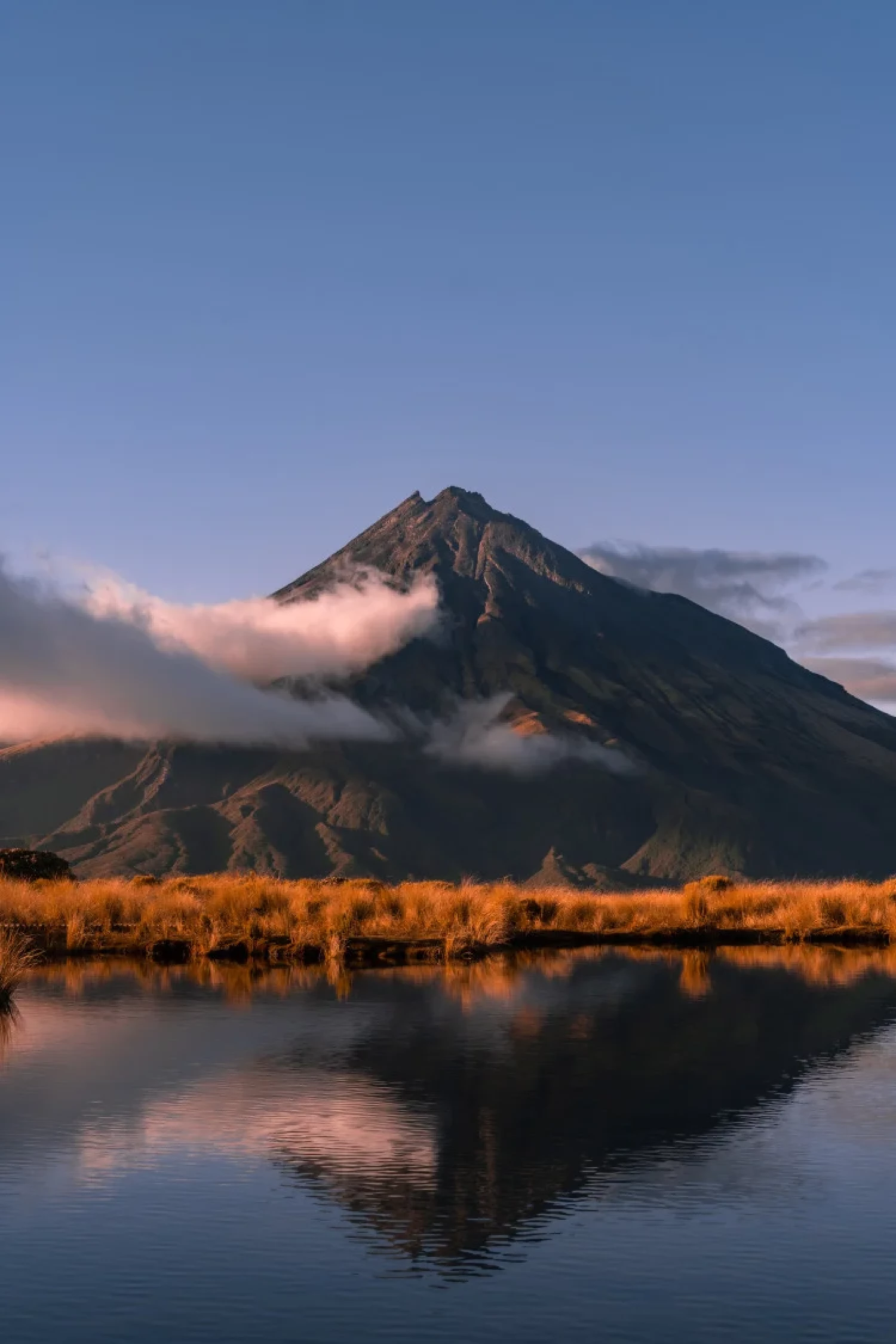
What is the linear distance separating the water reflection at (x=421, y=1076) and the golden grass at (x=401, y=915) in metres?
4.17

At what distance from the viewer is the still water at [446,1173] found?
8938mm

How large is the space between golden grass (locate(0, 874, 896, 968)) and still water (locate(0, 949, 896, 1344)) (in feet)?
26.6

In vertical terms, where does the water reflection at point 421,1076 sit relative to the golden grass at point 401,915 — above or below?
below

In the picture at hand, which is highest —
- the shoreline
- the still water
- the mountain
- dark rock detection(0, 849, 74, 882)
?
the mountain

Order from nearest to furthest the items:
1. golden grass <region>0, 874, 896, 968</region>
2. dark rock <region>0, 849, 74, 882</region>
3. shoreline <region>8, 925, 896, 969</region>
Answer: shoreline <region>8, 925, 896, 969</region> < golden grass <region>0, 874, 896, 968</region> < dark rock <region>0, 849, 74, 882</region>

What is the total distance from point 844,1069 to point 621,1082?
2.67m

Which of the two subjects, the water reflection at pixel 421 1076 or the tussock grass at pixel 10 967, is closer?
the water reflection at pixel 421 1076

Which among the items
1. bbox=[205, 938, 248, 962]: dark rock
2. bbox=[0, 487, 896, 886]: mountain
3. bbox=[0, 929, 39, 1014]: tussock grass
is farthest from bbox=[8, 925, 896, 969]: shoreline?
bbox=[0, 487, 896, 886]: mountain

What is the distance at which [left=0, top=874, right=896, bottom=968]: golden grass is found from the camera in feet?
101

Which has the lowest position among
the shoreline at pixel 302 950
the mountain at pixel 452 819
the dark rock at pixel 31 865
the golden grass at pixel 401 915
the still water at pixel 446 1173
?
the still water at pixel 446 1173

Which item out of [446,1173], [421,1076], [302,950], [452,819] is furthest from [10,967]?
Answer: [452,819]

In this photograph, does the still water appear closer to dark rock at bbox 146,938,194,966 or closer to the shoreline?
the shoreline

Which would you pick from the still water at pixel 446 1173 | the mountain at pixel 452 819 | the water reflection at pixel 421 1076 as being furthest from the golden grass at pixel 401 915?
the mountain at pixel 452 819

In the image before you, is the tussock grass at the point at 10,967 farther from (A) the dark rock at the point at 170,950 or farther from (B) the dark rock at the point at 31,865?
(B) the dark rock at the point at 31,865
